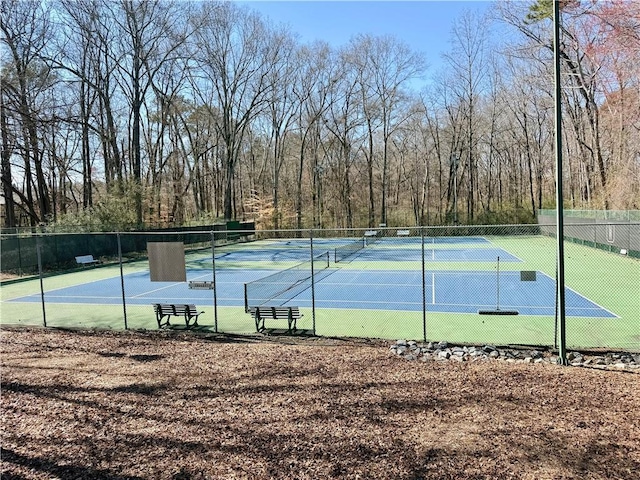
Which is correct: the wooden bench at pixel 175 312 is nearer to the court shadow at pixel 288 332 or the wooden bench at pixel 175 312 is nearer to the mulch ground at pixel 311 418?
the court shadow at pixel 288 332

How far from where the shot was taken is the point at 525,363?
735 centimetres

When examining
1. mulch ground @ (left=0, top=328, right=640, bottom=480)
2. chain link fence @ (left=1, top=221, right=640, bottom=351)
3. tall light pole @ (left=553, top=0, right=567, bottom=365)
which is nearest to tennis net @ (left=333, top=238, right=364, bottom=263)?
chain link fence @ (left=1, top=221, right=640, bottom=351)

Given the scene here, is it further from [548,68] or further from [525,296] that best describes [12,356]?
[548,68]

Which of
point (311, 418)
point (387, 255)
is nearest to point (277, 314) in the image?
point (311, 418)

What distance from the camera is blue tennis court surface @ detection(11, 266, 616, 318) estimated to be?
12773 mm

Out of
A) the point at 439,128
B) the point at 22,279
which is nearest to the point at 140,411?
the point at 22,279

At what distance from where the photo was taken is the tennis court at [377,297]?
1030cm

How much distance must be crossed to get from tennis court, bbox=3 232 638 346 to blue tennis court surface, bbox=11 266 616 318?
0.12ft

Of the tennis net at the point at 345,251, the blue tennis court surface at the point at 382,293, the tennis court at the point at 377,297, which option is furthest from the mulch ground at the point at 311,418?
the tennis net at the point at 345,251

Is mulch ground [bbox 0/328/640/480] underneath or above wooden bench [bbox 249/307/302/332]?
underneath

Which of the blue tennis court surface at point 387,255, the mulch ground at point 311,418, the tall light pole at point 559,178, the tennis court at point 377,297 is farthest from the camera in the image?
the blue tennis court surface at point 387,255

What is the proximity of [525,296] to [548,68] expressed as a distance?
2675 cm

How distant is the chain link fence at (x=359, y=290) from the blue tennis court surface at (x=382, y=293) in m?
0.05

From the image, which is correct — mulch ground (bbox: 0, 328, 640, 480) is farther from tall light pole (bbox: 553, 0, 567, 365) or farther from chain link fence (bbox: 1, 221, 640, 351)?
chain link fence (bbox: 1, 221, 640, 351)
